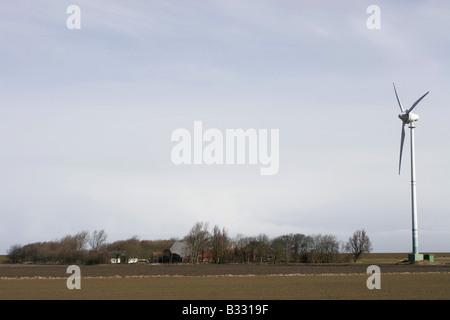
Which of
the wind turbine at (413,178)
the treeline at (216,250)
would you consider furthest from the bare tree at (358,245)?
the wind turbine at (413,178)

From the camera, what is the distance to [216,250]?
155875 millimetres

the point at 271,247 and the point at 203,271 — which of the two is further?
the point at 271,247

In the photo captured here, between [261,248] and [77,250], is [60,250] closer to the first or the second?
[77,250]

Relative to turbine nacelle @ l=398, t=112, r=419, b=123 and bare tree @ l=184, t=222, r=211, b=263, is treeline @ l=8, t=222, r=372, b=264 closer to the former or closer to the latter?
bare tree @ l=184, t=222, r=211, b=263

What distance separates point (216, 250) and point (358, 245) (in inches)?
1652

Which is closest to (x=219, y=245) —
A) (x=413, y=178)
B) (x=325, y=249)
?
(x=325, y=249)

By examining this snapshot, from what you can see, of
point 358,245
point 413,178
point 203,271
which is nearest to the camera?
point 203,271

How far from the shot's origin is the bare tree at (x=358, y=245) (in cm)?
14712

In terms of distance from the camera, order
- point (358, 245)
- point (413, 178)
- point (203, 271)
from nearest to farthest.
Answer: point (203, 271) < point (413, 178) < point (358, 245)

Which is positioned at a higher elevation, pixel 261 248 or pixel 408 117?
pixel 408 117

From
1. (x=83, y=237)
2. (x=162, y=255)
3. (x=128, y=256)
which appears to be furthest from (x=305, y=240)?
(x=83, y=237)
